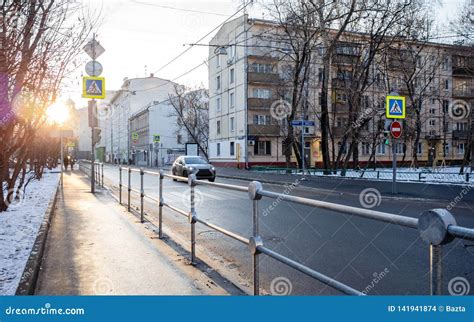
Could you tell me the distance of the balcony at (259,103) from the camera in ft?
145

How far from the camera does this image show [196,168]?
23.2 meters

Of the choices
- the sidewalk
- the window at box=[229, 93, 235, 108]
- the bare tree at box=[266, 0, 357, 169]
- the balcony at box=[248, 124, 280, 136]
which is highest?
the bare tree at box=[266, 0, 357, 169]

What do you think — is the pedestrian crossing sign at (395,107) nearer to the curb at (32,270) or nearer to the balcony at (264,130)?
the curb at (32,270)

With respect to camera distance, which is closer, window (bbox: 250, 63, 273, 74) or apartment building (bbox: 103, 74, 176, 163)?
window (bbox: 250, 63, 273, 74)

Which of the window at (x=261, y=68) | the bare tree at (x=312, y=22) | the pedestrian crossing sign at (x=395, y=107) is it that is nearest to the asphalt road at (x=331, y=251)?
the pedestrian crossing sign at (x=395, y=107)

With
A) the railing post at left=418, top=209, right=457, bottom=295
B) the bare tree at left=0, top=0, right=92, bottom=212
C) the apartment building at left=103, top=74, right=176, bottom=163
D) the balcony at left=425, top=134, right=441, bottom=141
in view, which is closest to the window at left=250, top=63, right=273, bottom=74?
the balcony at left=425, top=134, right=441, bottom=141

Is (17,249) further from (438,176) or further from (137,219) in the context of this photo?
(438,176)

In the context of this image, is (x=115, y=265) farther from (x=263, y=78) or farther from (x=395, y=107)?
(x=263, y=78)

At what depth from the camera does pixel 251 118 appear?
148 ft

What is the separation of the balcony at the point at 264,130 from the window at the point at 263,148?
3.49 ft

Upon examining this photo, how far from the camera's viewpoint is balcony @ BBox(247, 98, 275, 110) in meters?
44.2

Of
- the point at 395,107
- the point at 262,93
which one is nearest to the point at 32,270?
the point at 395,107

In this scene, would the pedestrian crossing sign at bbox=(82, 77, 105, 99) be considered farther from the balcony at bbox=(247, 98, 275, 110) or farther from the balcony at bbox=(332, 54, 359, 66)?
the balcony at bbox=(247, 98, 275, 110)

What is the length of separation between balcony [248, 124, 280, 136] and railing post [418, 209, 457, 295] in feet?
140
